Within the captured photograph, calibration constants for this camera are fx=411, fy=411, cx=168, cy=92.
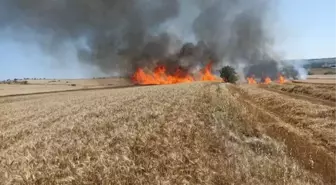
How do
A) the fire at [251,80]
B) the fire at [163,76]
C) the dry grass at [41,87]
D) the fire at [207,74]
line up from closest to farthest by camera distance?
the dry grass at [41,87] < the fire at [163,76] < the fire at [207,74] < the fire at [251,80]

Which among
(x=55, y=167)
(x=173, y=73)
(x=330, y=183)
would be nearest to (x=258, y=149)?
(x=330, y=183)

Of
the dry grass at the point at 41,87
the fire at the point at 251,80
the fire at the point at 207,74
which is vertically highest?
the fire at the point at 207,74

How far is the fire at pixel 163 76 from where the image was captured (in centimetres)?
10819

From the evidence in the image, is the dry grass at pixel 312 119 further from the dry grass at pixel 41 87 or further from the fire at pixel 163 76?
the fire at pixel 163 76

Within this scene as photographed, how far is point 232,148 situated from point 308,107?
17665 mm

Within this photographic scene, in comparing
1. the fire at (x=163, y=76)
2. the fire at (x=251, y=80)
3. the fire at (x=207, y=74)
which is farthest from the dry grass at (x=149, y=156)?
the fire at (x=251, y=80)

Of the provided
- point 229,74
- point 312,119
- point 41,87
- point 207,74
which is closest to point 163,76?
point 207,74

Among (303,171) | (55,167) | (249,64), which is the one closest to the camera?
(55,167)

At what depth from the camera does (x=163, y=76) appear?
112 m

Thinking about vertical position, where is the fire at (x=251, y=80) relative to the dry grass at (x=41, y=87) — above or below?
below

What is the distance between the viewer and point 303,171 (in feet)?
40.2

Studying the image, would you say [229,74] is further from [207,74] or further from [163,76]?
[163,76]

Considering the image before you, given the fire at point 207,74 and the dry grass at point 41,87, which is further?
the fire at point 207,74

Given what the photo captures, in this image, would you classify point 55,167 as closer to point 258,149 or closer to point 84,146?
point 84,146
